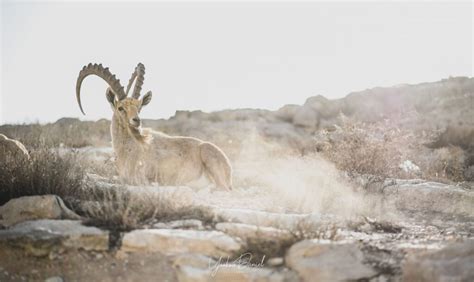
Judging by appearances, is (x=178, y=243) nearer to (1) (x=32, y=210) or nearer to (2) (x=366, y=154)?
(1) (x=32, y=210)

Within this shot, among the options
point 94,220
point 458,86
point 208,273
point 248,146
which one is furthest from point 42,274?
point 458,86

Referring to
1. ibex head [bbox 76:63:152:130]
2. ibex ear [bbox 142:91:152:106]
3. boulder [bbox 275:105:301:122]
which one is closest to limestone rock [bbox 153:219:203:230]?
ibex head [bbox 76:63:152:130]

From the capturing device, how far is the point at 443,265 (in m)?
4.41

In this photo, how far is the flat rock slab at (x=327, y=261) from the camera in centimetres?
457

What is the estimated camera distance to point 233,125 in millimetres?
30125

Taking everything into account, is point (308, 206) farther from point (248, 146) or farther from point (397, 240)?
point (248, 146)

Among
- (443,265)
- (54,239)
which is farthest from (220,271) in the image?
(443,265)

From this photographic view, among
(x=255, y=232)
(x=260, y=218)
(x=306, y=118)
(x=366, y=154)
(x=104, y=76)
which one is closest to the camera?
(x=255, y=232)

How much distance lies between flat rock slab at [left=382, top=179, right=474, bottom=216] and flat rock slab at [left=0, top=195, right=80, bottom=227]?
202 inches

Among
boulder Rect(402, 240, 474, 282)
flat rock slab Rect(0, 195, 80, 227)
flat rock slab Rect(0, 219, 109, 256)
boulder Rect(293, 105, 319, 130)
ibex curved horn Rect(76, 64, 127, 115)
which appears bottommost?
boulder Rect(402, 240, 474, 282)

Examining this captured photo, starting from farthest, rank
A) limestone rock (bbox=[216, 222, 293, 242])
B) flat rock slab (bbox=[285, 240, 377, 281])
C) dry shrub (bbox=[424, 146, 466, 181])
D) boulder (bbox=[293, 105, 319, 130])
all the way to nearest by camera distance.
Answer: boulder (bbox=[293, 105, 319, 130]) < dry shrub (bbox=[424, 146, 466, 181]) < limestone rock (bbox=[216, 222, 293, 242]) < flat rock slab (bbox=[285, 240, 377, 281])

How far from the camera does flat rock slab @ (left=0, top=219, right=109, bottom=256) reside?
A: 16.2ft

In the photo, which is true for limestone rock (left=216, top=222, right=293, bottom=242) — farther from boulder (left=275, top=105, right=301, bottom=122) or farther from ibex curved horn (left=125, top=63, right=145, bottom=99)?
boulder (left=275, top=105, right=301, bottom=122)

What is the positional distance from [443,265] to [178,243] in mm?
2270
